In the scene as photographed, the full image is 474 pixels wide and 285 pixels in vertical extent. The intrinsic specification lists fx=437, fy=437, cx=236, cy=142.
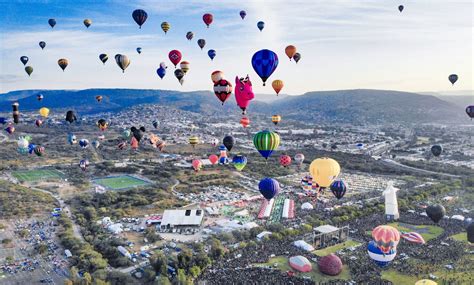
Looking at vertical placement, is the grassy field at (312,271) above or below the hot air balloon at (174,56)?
below

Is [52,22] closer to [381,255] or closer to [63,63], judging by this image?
[63,63]

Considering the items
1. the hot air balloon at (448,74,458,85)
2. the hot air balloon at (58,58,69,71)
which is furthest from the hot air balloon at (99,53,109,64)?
the hot air balloon at (448,74,458,85)

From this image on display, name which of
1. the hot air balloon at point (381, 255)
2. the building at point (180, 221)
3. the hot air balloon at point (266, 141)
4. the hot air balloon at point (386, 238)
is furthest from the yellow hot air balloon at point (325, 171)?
the building at point (180, 221)

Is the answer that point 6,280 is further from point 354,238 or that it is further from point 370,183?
point 370,183

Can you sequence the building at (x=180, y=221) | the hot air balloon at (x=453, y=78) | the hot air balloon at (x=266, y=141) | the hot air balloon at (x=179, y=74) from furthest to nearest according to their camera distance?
1. the hot air balloon at (x=453, y=78)
2. the hot air balloon at (x=179, y=74)
3. the building at (x=180, y=221)
4. the hot air balloon at (x=266, y=141)

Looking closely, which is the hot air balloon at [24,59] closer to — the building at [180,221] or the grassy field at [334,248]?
the building at [180,221]

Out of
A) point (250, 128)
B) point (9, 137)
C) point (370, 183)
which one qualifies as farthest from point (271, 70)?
point (250, 128)

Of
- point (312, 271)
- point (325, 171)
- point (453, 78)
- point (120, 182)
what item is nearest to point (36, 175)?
point (120, 182)
